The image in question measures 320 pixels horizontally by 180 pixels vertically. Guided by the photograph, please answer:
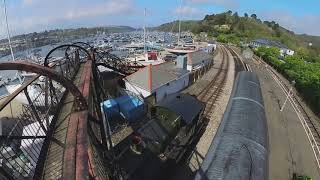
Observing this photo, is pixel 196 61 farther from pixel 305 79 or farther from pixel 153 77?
pixel 153 77

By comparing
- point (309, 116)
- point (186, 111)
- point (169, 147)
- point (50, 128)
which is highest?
point (50, 128)

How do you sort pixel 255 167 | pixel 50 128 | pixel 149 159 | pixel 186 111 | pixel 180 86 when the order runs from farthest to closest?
pixel 180 86 → pixel 186 111 → pixel 149 159 → pixel 255 167 → pixel 50 128

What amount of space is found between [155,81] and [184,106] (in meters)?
11.5

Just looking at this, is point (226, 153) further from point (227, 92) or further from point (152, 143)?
point (227, 92)

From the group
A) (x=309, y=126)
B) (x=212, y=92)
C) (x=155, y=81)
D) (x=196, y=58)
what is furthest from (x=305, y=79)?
(x=155, y=81)

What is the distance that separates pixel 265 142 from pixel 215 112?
13.9 meters

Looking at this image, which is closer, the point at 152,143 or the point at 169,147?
the point at 152,143

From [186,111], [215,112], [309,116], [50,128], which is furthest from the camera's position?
[309,116]

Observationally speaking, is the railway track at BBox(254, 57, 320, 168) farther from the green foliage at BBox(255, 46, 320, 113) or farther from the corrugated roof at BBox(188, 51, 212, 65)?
the corrugated roof at BBox(188, 51, 212, 65)

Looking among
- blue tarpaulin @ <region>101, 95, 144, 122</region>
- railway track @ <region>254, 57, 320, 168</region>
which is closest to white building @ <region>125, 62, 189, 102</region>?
blue tarpaulin @ <region>101, 95, 144, 122</region>

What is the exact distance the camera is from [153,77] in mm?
35656

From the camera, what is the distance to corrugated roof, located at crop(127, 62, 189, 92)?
112 feet

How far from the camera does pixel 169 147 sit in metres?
20.2

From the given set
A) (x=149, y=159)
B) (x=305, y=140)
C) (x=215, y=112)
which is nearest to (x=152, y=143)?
(x=149, y=159)
